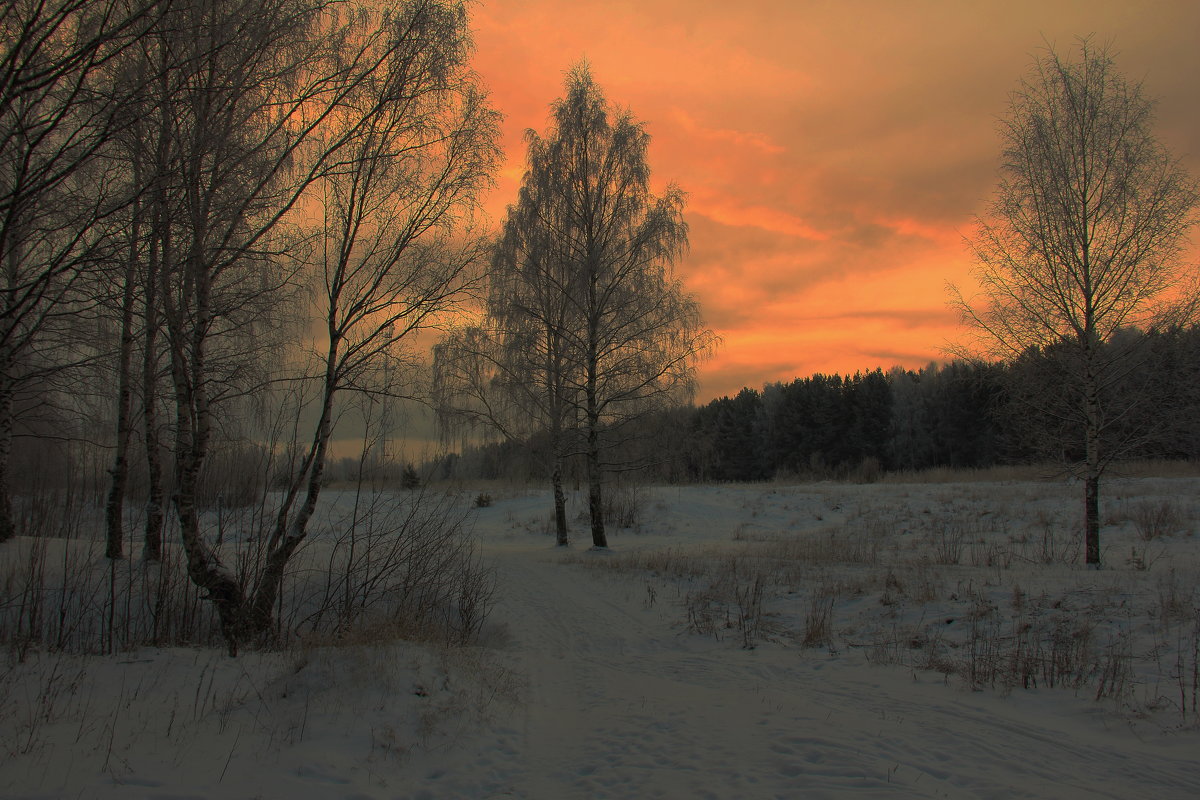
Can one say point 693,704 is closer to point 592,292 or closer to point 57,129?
point 57,129

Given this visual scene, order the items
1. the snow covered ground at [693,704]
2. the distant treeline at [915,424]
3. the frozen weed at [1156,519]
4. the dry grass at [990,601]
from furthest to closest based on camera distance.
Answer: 1. the frozen weed at [1156,519]
2. the distant treeline at [915,424]
3. the dry grass at [990,601]
4. the snow covered ground at [693,704]

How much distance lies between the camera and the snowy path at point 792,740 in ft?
12.1

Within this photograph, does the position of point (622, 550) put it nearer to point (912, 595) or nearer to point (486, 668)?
point (912, 595)

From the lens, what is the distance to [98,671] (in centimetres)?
476

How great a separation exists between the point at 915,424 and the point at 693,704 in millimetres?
61833

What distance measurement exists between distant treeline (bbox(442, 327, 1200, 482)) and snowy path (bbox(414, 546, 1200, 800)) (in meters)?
5.30

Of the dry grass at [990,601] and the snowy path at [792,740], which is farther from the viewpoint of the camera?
the dry grass at [990,601]

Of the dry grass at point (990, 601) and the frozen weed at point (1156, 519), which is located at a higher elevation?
the frozen weed at point (1156, 519)

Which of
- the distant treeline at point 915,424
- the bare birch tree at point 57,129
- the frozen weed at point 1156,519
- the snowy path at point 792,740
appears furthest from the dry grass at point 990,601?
the bare birch tree at point 57,129

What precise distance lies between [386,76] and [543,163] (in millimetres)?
9926

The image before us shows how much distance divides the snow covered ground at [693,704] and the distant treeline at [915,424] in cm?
338

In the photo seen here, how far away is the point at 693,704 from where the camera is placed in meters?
5.33

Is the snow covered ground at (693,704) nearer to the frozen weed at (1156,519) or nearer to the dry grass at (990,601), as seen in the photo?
the dry grass at (990,601)

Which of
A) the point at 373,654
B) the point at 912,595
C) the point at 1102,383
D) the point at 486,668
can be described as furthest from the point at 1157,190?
the point at 373,654
